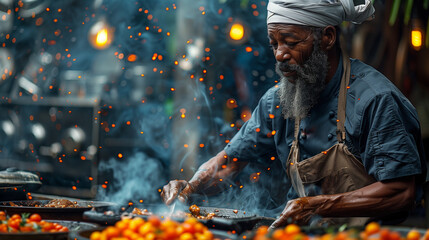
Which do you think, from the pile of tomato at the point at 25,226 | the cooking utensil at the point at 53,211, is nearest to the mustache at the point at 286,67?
the cooking utensil at the point at 53,211

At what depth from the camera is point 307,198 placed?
2.80 metres

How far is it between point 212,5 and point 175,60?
27.5 inches

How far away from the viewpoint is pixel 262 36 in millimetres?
5176

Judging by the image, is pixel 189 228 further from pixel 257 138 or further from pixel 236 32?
pixel 236 32

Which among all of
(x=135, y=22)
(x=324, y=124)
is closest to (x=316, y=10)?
(x=324, y=124)

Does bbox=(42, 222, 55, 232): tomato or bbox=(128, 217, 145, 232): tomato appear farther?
bbox=(42, 222, 55, 232): tomato

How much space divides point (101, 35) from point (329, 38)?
392 cm

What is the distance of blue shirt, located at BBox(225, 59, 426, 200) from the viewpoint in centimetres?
277

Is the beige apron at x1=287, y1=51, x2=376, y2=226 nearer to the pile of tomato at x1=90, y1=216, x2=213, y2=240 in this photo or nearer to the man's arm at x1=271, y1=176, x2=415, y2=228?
the man's arm at x1=271, y1=176, x2=415, y2=228

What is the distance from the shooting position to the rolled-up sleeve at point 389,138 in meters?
2.75

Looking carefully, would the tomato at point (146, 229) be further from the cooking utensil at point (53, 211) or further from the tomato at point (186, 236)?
the cooking utensil at point (53, 211)

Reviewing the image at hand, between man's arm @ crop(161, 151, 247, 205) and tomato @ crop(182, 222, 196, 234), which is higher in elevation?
tomato @ crop(182, 222, 196, 234)

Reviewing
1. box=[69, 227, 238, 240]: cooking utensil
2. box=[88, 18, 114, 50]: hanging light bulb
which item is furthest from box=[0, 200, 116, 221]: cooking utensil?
box=[88, 18, 114, 50]: hanging light bulb

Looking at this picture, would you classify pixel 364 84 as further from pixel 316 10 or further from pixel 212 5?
pixel 212 5
